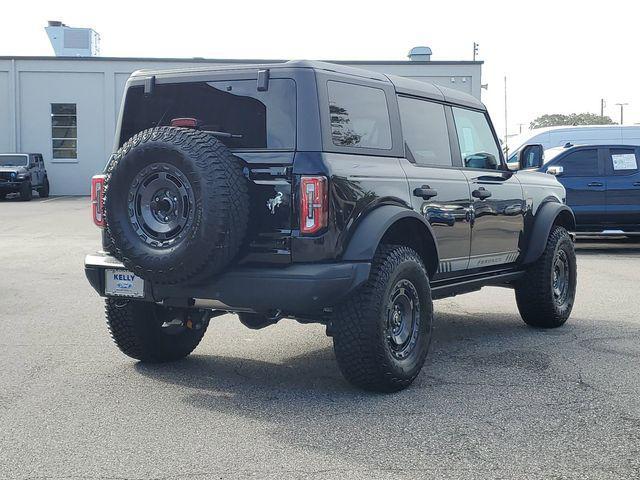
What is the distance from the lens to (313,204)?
5129 millimetres

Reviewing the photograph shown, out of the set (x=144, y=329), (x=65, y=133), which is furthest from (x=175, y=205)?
(x=65, y=133)

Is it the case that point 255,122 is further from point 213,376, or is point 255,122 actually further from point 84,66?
point 84,66

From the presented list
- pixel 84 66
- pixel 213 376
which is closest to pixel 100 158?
pixel 84 66

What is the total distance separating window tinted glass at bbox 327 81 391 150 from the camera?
18.2 ft

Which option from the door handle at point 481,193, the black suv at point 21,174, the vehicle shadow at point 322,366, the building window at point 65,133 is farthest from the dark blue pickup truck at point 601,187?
the building window at point 65,133

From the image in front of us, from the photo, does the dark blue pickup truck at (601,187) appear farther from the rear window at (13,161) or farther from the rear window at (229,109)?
the rear window at (13,161)

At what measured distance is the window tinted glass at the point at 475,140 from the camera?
708cm

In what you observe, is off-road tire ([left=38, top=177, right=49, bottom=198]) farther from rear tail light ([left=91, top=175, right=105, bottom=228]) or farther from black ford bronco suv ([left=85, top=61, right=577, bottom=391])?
rear tail light ([left=91, top=175, right=105, bottom=228])

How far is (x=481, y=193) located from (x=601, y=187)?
8795mm

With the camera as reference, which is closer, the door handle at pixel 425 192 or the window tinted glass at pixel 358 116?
the window tinted glass at pixel 358 116

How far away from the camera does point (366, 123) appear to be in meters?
5.82

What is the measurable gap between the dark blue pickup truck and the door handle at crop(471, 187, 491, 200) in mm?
8250

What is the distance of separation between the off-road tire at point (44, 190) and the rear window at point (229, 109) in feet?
96.2

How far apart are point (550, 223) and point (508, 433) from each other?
3445mm
